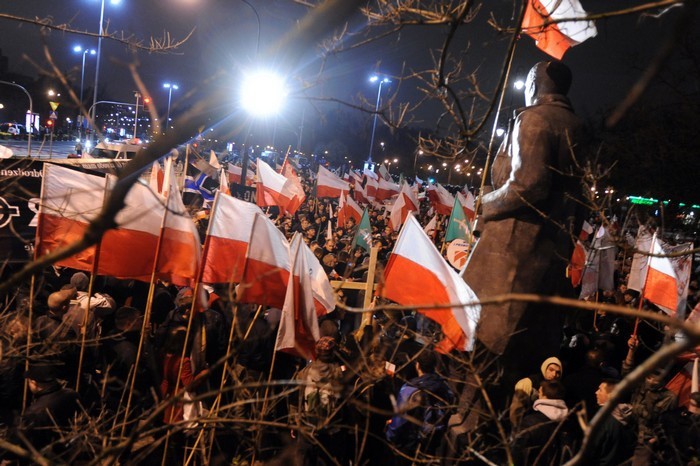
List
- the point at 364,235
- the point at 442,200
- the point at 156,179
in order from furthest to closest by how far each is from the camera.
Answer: the point at 442,200
the point at 364,235
the point at 156,179

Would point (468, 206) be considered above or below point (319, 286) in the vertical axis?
above

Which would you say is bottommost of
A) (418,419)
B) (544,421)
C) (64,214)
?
→ (418,419)

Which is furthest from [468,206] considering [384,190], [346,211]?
[384,190]

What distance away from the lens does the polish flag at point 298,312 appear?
5.86 m

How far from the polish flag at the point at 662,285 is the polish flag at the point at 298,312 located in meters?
5.24

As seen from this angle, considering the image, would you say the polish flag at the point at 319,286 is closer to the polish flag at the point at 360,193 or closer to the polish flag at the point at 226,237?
the polish flag at the point at 226,237

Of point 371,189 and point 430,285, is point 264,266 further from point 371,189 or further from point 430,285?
point 371,189

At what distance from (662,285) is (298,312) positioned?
563cm

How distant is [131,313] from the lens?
6.50m

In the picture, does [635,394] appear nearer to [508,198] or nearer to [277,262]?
[508,198]

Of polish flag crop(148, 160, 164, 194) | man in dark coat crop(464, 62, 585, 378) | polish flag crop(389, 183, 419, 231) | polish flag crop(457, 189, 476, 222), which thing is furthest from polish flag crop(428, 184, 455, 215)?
man in dark coat crop(464, 62, 585, 378)

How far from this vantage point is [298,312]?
6.05 m

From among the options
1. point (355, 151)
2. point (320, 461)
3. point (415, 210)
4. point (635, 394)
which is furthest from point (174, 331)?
point (355, 151)

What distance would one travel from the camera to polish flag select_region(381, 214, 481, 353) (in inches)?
200
